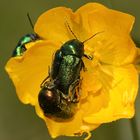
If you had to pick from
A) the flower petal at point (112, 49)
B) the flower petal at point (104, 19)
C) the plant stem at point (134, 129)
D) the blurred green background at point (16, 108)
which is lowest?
the plant stem at point (134, 129)

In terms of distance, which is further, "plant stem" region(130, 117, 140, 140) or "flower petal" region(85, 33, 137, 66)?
"plant stem" region(130, 117, 140, 140)

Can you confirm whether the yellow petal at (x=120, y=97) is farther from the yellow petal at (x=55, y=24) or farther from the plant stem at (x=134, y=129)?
the plant stem at (x=134, y=129)

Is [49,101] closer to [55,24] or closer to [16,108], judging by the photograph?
[55,24]

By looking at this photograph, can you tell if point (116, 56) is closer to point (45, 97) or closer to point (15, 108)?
point (45, 97)

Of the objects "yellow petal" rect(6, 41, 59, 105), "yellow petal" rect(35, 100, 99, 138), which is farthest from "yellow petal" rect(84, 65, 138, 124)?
"yellow petal" rect(6, 41, 59, 105)

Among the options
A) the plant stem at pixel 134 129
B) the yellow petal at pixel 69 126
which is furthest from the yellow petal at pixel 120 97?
the plant stem at pixel 134 129

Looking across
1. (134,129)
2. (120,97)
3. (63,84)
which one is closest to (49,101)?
(63,84)

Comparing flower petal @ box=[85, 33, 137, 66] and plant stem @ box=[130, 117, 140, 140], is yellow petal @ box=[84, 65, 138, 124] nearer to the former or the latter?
flower petal @ box=[85, 33, 137, 66]
